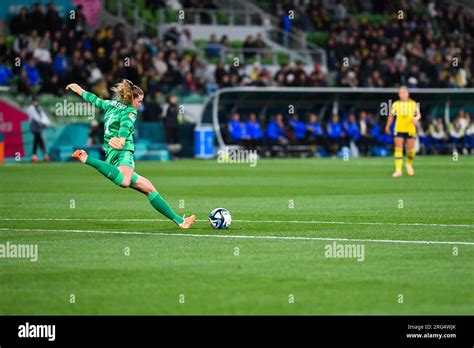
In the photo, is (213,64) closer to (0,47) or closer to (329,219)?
(0,47)

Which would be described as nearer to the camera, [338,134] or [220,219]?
[220,219]

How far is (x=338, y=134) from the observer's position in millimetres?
46344

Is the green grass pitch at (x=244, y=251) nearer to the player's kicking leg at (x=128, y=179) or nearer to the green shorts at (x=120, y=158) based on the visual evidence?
the player's kicking leg at (x=128, y=179)

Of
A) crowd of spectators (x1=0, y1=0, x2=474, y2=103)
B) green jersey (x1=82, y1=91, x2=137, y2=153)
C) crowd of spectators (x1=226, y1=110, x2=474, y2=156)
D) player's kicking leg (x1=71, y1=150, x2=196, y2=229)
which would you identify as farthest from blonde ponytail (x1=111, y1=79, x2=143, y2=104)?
crowd of spectators (x1=226, y1=110, x2=474, y2=156)

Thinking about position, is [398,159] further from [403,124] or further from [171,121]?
[171,121]

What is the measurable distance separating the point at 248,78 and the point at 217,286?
34549 mm

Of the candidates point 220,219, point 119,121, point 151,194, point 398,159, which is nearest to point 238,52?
point 398,159

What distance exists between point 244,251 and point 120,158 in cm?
325

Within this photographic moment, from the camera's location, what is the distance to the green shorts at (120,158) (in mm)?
15758

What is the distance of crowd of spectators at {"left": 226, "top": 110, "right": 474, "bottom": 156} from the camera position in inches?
1741

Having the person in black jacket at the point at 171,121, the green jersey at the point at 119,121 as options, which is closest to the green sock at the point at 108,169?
the green jersey at the point at 119,121

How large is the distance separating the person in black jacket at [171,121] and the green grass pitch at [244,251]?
1473cm

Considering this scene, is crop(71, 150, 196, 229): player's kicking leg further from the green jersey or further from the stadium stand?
the stadium stand
